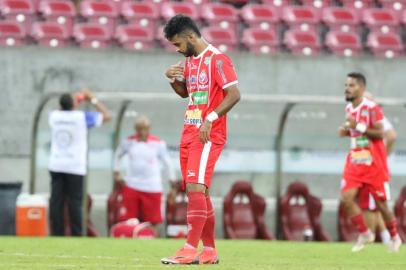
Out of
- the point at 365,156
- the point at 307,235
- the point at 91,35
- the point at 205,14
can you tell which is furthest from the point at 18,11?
the point at 365,156

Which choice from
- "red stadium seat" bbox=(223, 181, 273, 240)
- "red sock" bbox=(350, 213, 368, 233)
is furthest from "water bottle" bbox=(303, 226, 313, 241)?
"red sock" bbox=(350, 213, 368, 233)

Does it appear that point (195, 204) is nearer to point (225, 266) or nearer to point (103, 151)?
point (225, 266)

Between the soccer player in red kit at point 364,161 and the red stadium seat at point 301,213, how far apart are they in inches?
184

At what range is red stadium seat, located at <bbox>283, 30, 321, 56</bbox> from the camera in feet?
72.3

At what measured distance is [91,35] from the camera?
70.3ft

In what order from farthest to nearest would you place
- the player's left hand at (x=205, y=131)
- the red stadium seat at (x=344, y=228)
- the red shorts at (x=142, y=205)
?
the red stadium seat at (x=344, y=228) < the red shorts at (x=142, y=205) < the player's left hand at (x=205, y=131)

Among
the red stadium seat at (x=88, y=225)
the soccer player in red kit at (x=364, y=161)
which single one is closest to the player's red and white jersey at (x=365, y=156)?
the soccer player in red kit at (x=364, y=161)

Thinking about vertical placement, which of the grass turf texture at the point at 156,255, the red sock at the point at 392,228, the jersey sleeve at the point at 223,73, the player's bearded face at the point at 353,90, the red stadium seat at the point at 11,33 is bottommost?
the grass turf texture at the point at 156,255

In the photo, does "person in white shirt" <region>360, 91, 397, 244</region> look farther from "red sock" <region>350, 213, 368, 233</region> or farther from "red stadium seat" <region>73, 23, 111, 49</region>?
"red stadium seat" <region>73, 23, 111, 49</region>

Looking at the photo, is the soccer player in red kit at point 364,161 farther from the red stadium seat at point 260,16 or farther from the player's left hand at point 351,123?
the red stadium seat at point 260,16

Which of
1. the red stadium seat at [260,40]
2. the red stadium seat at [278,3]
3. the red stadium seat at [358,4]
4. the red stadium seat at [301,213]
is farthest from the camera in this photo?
the red stadium seat at [358,4]

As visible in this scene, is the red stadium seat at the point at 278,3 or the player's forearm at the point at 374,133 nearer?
the player's forearm at the point at 374,133

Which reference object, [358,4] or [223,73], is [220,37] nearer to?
[358,4]

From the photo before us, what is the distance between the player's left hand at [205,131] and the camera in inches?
390
